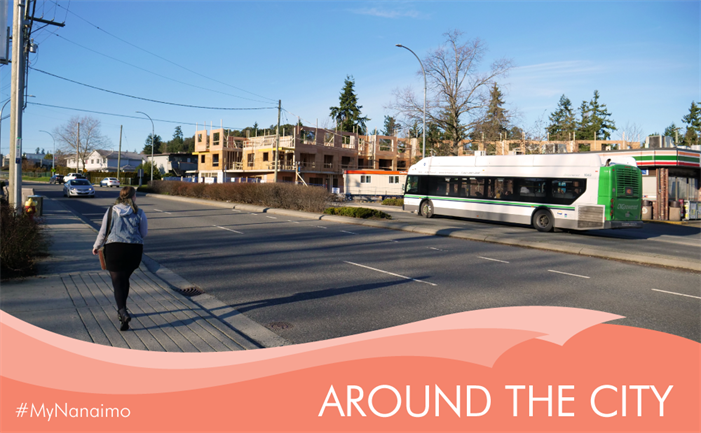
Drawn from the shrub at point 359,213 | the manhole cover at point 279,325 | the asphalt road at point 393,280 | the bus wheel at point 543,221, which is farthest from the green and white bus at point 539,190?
the manhole cover at point 279,325

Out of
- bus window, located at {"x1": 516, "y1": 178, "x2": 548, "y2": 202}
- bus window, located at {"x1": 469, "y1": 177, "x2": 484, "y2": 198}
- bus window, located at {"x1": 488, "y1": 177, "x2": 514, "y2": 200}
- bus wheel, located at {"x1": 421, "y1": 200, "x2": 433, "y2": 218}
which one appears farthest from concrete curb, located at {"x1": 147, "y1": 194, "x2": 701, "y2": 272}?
bus wheel, located at {"x1": 421, "y1": 200, "x2": 433, "y2": 218}

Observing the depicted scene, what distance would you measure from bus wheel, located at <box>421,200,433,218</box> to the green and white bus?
61 mm

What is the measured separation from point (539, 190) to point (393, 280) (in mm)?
13465

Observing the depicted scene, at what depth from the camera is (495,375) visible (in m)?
4.11

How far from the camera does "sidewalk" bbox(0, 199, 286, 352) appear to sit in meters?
5.49

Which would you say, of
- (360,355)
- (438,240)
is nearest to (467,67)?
(438,240)

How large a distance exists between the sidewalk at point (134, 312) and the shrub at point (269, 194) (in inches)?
681

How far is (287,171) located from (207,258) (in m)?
49.3

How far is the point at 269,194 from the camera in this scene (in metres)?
30.0

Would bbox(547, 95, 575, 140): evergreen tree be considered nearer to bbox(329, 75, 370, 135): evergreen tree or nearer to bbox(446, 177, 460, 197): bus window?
bbox(329, 75, 370, 135): evergreen tree

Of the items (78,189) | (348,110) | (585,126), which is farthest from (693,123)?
(78,189)

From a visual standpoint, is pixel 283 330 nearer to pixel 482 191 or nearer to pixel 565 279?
pixel 565 279

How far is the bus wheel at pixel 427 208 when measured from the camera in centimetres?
2629

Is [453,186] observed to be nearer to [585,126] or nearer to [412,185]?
[412,185]
